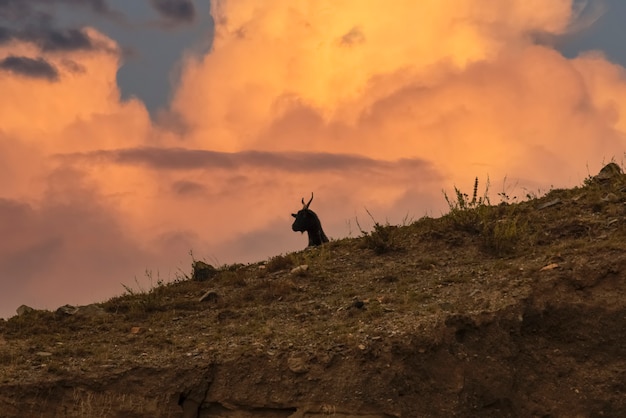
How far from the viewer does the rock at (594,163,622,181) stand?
1475 centimetres

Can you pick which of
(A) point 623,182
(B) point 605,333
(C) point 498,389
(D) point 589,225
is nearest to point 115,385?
(C) point 498,389

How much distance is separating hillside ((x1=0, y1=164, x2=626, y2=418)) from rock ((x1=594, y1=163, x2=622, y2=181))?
2.58m

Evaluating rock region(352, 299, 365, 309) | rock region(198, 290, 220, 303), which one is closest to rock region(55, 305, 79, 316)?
rock region(198, 290, 220, 303)

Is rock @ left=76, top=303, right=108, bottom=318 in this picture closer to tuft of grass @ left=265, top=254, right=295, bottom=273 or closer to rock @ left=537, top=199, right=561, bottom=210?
tuft of grass @ left=265, top=254, right=295, bottom=273

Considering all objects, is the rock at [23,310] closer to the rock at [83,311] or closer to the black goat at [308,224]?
the rock at [83,311]

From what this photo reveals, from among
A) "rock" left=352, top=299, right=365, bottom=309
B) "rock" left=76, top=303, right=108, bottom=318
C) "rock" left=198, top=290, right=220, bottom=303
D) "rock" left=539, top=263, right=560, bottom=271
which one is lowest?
"rock" left=539, top=263, right=560, bottom=271

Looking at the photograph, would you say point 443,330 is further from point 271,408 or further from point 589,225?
point 589,225

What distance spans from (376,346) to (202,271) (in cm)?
589

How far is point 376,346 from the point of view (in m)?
9.05

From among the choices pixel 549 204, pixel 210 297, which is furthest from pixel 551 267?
pixel 210 297

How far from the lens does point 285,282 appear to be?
12320 millimetres

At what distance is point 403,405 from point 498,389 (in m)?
1.01

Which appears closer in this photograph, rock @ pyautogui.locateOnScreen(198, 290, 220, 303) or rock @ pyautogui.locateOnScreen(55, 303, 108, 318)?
rock @ pyautogui.locateOnScreen(55, 303, 108, 318)

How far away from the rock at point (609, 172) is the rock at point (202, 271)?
657 centimetres
